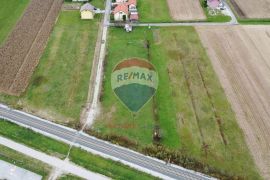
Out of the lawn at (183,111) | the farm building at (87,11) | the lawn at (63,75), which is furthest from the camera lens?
the farm building at (87,11)

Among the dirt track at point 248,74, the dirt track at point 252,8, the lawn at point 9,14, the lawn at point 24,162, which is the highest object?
the dirt track at point 252,8

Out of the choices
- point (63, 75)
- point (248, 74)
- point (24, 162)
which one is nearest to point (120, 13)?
point (63, 75)

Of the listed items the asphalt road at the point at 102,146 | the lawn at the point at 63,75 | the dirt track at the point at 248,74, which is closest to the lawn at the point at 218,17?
the dirt track at the point at 248,74

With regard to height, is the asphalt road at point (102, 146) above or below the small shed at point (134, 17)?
below

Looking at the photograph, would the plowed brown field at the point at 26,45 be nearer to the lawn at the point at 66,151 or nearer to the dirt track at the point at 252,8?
the lawn at the point at 66,151

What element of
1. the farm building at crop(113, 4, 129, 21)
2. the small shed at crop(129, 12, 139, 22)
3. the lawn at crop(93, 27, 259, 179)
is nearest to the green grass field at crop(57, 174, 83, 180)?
the lawn at crop(93, 27, 259, 179)

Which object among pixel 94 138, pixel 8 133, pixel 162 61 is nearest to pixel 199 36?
pixel 162 61

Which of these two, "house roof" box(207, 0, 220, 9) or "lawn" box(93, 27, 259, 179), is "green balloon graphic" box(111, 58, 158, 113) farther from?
"house roof" box(207, 0, 220, 9)
